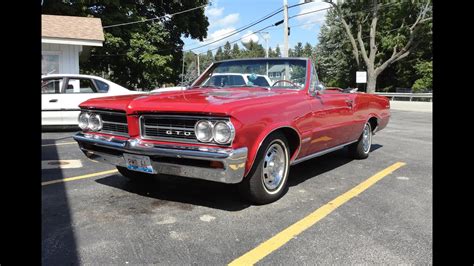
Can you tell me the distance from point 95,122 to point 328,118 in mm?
2834

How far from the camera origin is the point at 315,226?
Answer: 3.74 metres

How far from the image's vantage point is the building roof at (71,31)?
50.5ft

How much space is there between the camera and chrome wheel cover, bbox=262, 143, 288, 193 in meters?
4.32

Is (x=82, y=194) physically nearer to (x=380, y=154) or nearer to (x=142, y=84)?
(x=380, y=154)

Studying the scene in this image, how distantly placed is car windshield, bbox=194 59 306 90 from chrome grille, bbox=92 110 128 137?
158 cm

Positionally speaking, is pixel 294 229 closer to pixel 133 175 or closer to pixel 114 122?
pixel 114 122

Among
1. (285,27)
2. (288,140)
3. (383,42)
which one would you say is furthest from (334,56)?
(288,140)

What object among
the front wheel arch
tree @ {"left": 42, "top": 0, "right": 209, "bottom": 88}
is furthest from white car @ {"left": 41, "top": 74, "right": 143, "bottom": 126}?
tree @ {"left": 42, "top": 0, "right": 209, "bottom": 88}

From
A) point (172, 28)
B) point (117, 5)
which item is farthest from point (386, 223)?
point (172, 28)

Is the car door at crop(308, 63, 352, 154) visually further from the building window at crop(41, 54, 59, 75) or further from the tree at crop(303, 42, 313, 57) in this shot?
the tree at crop(303, 42, 313, 57)

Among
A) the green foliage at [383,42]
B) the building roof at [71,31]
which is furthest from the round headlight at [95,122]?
the green foliage at [383,42]

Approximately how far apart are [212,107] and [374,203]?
2.10 meters

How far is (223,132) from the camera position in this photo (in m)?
3.74
